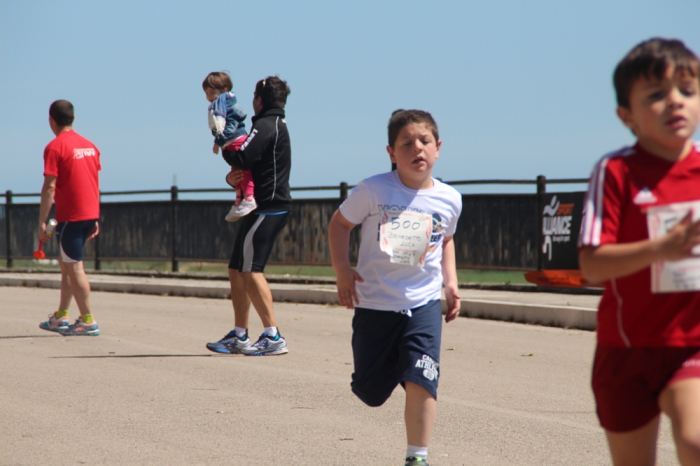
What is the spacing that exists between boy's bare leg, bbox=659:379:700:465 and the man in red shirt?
7719mm

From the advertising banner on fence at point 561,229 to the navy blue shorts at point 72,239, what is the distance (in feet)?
22.3

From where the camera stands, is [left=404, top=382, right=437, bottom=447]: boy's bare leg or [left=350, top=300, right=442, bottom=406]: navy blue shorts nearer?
Answer: [left=404, top=382, right=437, bottom=447]: boy's bare leg

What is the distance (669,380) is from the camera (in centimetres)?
288

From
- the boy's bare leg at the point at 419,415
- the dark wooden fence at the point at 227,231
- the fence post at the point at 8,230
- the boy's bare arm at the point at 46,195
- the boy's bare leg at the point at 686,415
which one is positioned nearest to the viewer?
the boy's bare leg at the point at 686,415

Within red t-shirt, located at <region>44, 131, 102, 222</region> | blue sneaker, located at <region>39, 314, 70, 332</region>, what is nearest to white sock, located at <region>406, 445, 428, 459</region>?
red t-shirt, located at <region>44, 131, 102, 222</region>

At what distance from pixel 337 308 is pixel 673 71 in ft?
36.1

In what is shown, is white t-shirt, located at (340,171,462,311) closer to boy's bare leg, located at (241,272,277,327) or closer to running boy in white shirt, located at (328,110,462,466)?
Result: running boy in white shirt, located at (328,110,462,466)

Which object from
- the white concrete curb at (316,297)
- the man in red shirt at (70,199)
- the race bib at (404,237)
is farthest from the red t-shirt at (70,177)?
the race bib at (404,237)

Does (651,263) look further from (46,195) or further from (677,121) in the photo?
(46,195)

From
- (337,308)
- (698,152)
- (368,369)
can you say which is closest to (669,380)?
(698,152)

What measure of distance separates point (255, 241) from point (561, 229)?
694cm

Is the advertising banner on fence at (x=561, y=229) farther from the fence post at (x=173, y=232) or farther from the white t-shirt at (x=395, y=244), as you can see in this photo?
the white t-shirt at (x=395, y=244)

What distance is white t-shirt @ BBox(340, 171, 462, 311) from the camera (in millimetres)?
4500

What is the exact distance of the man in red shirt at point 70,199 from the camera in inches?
385
